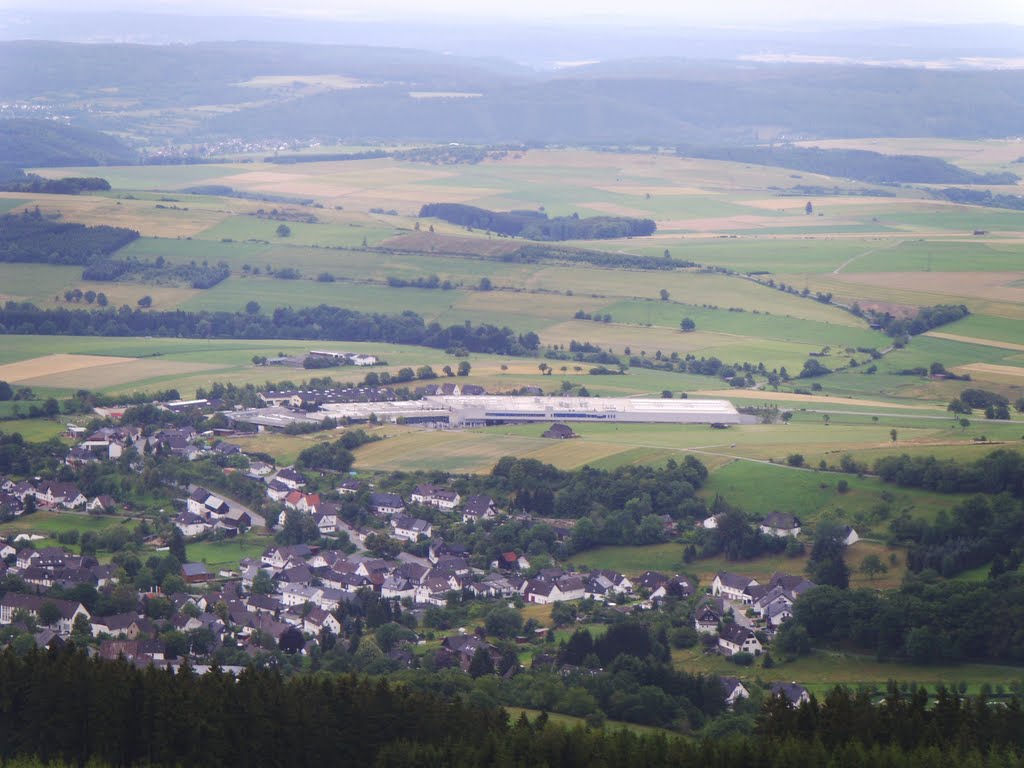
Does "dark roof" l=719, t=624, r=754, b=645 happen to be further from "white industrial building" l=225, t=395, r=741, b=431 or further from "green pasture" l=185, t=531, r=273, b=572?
"white industrial building" l=225, t=395, r=741, b=431

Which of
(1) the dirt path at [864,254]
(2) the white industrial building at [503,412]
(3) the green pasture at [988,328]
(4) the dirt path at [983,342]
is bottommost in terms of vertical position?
(2) the white industrial building at [503,412]

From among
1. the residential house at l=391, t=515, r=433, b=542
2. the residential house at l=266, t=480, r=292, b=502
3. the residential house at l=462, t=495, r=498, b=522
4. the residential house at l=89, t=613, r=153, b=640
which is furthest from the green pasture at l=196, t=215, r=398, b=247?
the residential house at l=89, t=613, r=153, b=640

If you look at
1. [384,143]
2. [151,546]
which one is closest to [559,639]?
[151,546]

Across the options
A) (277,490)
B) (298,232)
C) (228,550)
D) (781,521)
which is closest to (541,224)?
(298,232)

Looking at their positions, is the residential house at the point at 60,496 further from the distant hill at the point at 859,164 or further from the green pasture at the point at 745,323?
the distant hill at the point at 859,164

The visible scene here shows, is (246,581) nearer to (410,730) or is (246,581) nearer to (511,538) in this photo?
(511,538)

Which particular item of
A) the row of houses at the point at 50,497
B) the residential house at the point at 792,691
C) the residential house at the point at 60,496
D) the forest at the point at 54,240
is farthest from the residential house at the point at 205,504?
the forest at the point at 54,240
